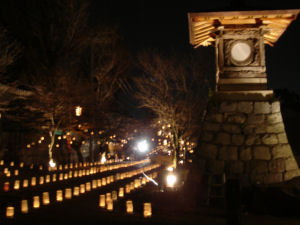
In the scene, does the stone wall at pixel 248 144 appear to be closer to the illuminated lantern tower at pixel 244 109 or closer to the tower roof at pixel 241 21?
the illuminated lantern tower at pixel 244 109

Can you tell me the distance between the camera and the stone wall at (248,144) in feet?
28.6

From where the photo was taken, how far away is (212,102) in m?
9.72

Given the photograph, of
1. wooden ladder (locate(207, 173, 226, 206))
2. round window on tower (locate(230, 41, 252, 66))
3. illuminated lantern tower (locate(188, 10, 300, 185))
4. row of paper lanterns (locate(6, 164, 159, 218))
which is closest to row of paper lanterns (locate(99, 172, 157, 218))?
row of paper lanterns (locate(6, 164, 159, 218))

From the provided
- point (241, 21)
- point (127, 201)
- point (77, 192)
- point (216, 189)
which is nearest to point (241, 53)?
point (241, 21)

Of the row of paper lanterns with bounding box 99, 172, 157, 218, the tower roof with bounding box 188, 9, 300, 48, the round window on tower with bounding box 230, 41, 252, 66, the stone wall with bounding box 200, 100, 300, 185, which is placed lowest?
the row of paper lanterns with bounding box 99, 172, 157, 218

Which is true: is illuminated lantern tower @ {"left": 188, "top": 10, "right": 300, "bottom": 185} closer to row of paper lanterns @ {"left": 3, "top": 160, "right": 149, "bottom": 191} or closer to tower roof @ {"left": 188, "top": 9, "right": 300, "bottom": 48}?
tower roof @ {"left": 188, "top": 9, "right": 300, "bottom": 48}

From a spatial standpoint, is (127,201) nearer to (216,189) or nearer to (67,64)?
(216,189)

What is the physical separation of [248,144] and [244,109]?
1.07 meters

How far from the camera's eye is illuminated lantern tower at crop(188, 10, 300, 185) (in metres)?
8.79

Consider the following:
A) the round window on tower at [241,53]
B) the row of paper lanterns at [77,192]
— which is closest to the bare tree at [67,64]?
the row of paper lanterns at [77,192]

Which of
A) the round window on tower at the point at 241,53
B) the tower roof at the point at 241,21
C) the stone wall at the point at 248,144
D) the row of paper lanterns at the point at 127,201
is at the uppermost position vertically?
the tower roof at the point at 241,21

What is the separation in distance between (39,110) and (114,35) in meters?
9.70

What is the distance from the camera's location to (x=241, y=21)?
946cm

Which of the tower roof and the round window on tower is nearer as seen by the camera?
the tower roof
